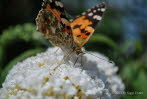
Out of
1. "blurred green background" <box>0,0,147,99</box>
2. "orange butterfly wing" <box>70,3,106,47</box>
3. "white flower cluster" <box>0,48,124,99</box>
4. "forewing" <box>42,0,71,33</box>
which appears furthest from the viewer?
"blurred green background" <box>0,0,147,99</box>

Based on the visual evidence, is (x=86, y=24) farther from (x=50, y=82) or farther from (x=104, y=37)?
(x=50, y=82)

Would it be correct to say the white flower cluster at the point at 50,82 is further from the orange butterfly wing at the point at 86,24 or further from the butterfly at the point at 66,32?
the orange butterfly wing at the point at 86,24

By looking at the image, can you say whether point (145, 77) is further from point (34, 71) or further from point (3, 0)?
point (3, 0)

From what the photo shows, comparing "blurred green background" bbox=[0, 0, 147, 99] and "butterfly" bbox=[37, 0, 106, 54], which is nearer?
"butterfly" bbox=[37, 0, 106, 54]

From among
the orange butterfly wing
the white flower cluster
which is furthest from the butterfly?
the white flower cluster

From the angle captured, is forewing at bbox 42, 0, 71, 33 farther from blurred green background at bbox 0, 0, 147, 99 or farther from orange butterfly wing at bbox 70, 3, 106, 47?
blurred green background at bbox 0, 0, 147, 99

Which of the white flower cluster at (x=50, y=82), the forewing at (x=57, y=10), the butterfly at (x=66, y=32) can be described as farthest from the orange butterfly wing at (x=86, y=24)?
the white flower cluster at (x=50, y=82)

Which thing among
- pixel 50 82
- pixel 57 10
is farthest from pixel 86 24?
pixel 50 82

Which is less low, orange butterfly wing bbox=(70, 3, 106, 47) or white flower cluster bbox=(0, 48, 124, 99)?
orange butterfly wing bbox=(70, 3, 106, 47)
